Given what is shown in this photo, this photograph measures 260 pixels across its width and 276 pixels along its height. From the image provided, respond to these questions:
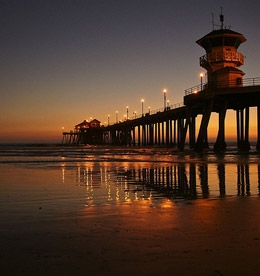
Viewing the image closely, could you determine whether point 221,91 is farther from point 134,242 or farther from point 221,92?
point 134,242

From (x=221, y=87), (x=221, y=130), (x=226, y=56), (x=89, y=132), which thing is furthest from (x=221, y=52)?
(x=89, y=132)

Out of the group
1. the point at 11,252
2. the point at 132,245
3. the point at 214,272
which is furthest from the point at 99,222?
the point at 214,272

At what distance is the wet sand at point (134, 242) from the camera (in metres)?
3.60

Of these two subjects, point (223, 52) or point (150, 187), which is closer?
point (150, 187)

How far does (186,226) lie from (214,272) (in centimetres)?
186

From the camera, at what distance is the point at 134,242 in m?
4.48

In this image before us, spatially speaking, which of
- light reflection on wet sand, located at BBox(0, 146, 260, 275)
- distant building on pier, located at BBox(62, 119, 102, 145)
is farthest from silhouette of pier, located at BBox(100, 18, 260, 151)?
distant building on pier, located at BBox(62, 119, 102, 145)

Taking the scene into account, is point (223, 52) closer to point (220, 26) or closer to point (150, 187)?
point (220, 26)

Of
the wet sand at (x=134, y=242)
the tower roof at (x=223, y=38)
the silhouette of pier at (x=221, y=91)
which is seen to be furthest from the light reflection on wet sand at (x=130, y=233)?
the tower roof at (x=223, y=38)

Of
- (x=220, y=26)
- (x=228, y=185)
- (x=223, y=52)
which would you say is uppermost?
(x=220, y=26)

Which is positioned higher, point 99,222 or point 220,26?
point 220,26

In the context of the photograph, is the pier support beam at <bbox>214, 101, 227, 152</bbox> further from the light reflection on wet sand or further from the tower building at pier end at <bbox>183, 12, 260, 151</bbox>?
the light reflection on wet sand

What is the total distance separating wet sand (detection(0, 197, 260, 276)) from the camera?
3.60 meters

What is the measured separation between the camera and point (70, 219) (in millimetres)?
5926
